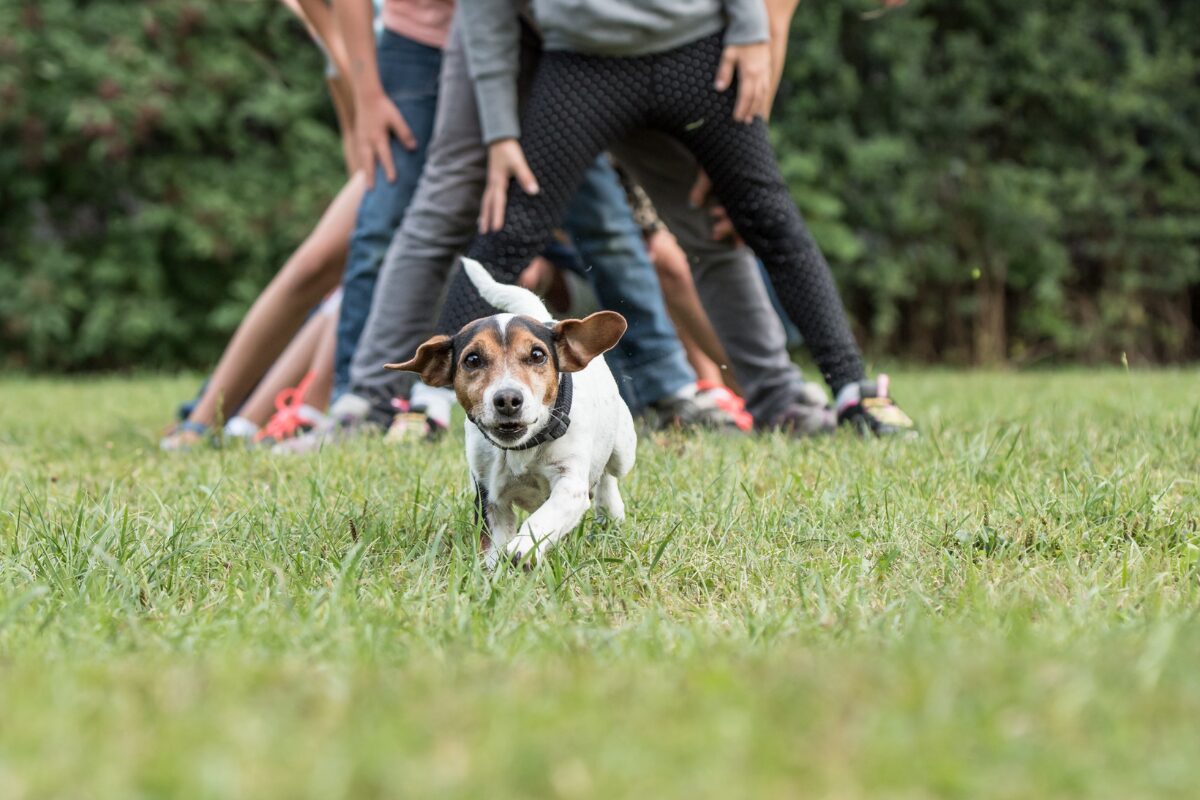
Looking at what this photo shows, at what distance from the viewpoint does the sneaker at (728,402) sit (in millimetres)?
4199

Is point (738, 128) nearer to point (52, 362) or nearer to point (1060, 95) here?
point (1060, 95)

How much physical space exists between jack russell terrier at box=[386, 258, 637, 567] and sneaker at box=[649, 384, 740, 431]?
1610 millimetres

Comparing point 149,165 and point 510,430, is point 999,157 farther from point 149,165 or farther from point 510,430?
point 510,430

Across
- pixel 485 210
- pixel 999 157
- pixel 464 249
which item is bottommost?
pixel 999 157

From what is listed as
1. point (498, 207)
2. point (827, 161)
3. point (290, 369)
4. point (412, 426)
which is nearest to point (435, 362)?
point (498, 207)

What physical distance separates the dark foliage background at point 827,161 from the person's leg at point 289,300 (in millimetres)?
4043

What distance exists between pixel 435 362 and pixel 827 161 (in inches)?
265

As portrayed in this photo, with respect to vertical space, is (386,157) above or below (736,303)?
above

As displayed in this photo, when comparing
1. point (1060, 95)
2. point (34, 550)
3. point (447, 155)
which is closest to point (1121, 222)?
point (1060, 95)

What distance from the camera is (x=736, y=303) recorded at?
399cm

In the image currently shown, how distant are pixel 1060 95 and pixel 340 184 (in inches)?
182

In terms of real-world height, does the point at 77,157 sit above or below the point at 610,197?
below

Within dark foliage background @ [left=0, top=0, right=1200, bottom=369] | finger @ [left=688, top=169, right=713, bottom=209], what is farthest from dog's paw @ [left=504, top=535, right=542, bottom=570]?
dark foliage background @ [left=0, top=0, right=1200, bottom=369]

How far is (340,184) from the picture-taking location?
837 centimetres
